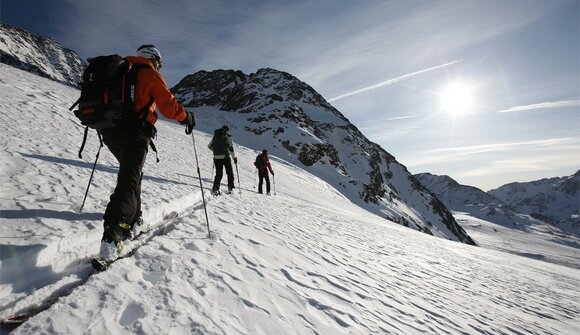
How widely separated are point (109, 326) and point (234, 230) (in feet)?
11.1

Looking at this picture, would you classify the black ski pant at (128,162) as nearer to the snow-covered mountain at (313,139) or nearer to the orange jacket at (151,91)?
the orange jacket at (151,91)

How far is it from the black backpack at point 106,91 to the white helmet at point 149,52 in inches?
26.4

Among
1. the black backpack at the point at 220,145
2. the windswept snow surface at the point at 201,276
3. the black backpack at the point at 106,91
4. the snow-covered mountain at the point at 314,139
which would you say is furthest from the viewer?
the snow-covered mountain at the point at 314,139

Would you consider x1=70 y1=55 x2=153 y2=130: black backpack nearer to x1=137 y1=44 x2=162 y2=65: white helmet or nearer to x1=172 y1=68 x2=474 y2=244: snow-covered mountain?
x1=137 y1=44 x2=162 y2=65: white helmet

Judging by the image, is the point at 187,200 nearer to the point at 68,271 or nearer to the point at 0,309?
the point at 68,271

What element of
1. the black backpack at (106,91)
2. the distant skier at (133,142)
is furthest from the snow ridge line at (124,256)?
the black backpack at (106,91)

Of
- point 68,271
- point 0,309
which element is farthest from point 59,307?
point 68,271

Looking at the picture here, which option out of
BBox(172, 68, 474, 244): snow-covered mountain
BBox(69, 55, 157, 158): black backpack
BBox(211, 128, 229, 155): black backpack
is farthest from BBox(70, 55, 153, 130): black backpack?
BBox(172, 68, 474, 244): snow-covered mountain

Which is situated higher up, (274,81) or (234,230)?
(274,81)

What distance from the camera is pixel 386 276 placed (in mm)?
6180

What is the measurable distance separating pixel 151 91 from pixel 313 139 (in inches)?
2641

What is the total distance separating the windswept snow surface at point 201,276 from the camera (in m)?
2.54

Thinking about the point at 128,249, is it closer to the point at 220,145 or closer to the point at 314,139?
the point at 220,145

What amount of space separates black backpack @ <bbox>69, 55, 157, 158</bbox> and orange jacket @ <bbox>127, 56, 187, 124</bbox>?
90 millimetres
